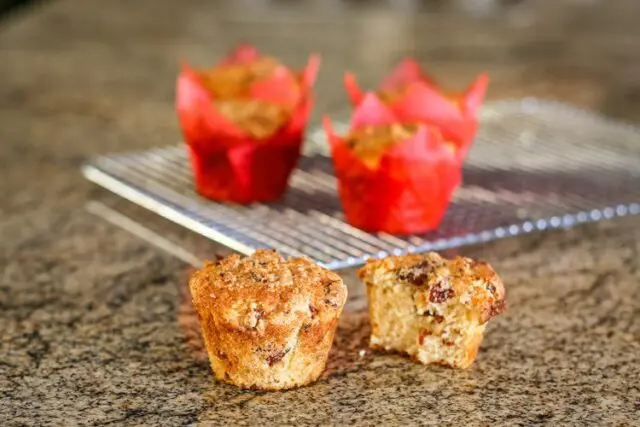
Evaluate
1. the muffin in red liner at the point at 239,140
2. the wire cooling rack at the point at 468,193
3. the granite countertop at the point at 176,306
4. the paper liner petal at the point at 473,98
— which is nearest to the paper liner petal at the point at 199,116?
the muffin in red liner at the point at 239,140

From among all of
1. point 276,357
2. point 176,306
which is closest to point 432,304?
point 276,357

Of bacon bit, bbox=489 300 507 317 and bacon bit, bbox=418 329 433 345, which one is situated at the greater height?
bacon bit, bbox=489 300 507 317

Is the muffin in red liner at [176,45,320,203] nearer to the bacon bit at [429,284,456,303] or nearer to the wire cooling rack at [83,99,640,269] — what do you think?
the wire cooling rack at [83,99,640,269]

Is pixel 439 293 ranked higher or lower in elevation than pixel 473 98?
lower

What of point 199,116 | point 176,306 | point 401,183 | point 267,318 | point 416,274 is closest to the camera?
point 267,318

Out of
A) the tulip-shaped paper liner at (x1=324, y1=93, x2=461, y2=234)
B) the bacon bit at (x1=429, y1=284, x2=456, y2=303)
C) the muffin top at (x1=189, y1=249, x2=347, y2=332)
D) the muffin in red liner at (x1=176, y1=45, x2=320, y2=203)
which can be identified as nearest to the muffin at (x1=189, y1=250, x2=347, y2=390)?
the muffin top at (x1=189, y1=249, x2=347, y2=332)

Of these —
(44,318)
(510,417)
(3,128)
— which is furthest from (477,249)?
(3,128)

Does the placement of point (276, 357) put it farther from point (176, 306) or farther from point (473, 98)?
point (473, 98)
